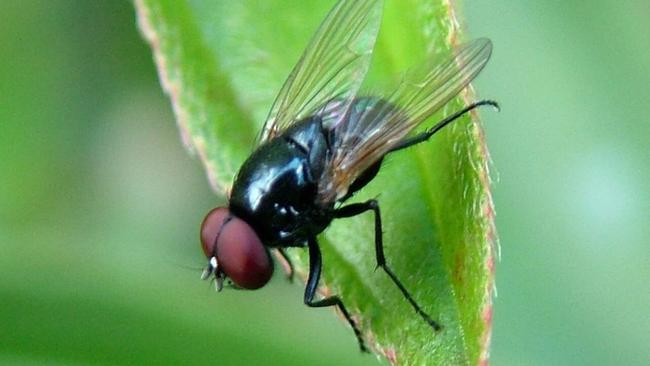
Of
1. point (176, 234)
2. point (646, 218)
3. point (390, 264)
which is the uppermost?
point (390, 264)

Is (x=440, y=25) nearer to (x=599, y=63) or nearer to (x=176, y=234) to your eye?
(x=599, y=63)

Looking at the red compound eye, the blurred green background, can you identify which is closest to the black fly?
the red compound eye

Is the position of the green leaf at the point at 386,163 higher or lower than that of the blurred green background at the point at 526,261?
higher

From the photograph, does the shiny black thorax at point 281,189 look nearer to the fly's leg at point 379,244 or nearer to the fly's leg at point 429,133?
the fly's leg at point 379,244

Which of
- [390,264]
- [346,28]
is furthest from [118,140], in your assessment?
[390,264]

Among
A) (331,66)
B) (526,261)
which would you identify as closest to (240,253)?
(331,66)

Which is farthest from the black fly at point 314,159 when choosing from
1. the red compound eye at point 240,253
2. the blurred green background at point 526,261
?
the blurred green background at point 526,261

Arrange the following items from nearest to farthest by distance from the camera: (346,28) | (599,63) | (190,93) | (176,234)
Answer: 1. (190,93)
2. (346,28)
3. (599,63)
4. (176,234)

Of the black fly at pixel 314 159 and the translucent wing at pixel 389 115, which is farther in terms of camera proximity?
the black fly at pixel 314 159
